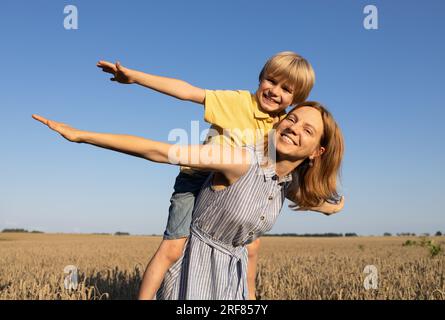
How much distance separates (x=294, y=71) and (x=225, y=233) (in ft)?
5.09

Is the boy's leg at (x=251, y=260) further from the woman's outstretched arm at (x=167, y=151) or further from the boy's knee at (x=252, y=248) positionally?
the woman's outstretched arm at (x=167, y=151)

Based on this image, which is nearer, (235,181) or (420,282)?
(235,181)

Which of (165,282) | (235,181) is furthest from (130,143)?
(165,282)

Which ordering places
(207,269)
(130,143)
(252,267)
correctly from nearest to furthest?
1. (130,143)
2. (207,269)
3. (252,267)

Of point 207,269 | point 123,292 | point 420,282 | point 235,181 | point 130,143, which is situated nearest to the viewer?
point 130,143

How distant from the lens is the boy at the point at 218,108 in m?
3.85

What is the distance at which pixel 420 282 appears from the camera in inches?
264

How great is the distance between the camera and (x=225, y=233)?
368 cm

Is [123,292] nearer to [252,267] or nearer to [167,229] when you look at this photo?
[252,267]

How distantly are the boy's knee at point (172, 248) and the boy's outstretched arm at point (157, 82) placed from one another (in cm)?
119

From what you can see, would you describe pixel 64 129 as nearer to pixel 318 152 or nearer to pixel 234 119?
pixel 234 119

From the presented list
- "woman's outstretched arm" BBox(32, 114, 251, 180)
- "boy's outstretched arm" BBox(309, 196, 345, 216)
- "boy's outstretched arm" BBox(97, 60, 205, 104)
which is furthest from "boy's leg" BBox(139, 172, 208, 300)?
"boy's outstretched arm" BBox(309, 196, 345, 216)

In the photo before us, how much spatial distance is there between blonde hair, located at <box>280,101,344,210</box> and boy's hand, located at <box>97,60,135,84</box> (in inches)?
54.1
